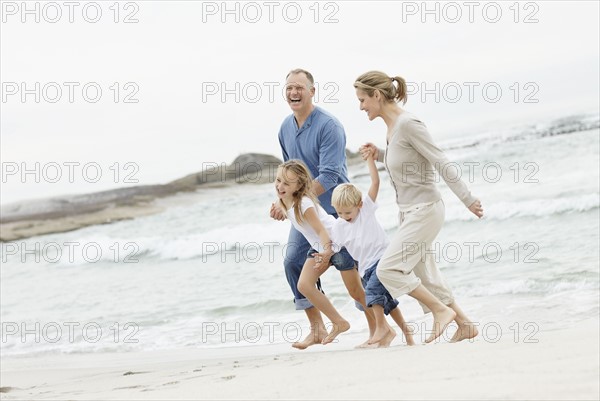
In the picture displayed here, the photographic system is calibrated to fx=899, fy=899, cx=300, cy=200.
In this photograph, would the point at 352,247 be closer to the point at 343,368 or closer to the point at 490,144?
the point at 343,368

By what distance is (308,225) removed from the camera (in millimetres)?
5285

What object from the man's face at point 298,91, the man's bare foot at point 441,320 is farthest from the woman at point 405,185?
the man's face at point 298,91

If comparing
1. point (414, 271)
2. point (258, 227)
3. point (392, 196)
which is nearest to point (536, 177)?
point (392, 196)

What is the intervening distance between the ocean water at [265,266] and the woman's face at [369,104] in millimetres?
1460

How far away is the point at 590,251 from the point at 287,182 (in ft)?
16.6

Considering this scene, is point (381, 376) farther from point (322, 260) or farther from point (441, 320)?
point (322, 260)

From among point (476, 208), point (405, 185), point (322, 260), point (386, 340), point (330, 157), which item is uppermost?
point (330, 157)

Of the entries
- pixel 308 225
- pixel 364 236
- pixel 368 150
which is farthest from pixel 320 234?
pixel 368 150

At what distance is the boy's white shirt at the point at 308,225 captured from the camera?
523 centimetres

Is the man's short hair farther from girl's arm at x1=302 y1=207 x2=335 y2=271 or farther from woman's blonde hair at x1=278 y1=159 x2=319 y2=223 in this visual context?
girl's arm at x1=302 y1=207 x2=335 y2=271

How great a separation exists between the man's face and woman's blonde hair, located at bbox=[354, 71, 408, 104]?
518mm

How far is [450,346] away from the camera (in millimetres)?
4605

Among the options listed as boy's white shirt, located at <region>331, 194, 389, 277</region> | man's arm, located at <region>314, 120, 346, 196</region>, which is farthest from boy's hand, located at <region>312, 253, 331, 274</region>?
man's arm, located at <region>314, 120, 346, 196</region>

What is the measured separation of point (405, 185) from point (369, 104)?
490 mm
